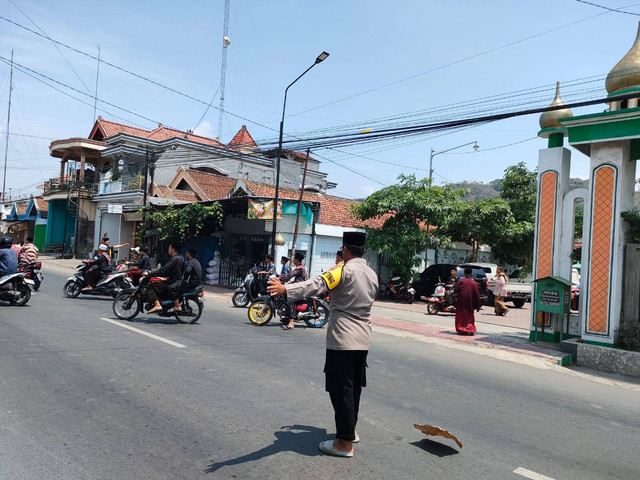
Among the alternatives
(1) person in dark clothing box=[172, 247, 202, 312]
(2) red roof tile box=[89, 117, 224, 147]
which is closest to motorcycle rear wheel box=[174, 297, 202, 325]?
(1) person in dark clothing box=[172, 247, 202, 312]

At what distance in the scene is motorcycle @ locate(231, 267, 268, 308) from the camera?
542 inches

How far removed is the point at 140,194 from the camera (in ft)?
93.6

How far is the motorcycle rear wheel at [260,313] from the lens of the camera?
11.1 metres

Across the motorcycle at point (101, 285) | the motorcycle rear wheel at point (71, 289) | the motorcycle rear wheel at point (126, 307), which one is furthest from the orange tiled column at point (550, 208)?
the motorcycle rear wheel at point (71, 289)

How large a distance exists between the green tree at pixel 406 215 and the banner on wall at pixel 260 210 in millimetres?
4260

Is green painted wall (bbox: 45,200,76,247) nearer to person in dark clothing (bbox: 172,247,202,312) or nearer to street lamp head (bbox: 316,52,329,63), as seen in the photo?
street lamp head (bbox: 316,52,329,63)

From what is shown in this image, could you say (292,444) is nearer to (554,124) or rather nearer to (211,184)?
(554,124)

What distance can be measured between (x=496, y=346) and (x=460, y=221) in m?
13.2

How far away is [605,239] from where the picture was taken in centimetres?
947

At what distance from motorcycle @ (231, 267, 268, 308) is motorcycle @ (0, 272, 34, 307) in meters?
5.49

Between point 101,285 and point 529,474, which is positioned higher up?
point 101,285

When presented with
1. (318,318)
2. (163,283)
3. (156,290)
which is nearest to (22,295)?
(156,290)

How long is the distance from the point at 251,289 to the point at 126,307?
4.70 m

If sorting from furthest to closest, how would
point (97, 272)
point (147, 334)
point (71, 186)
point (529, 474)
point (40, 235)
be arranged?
point (40, 235) → point (71, 186) → point (97, 272) → point (147, 334) → point (529, 474)
